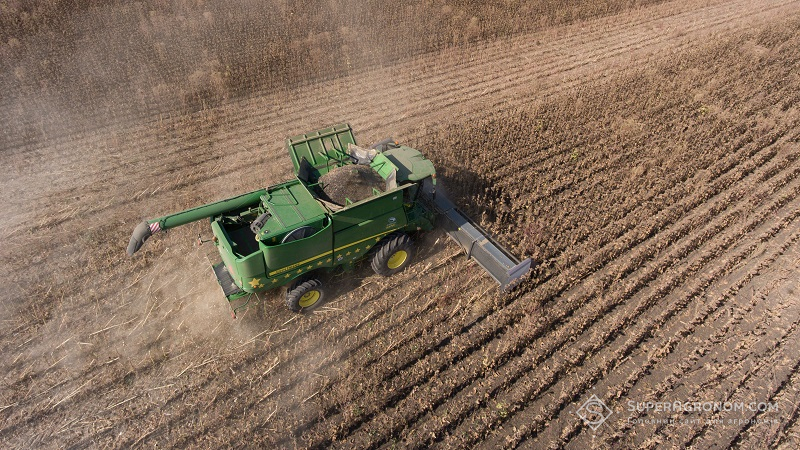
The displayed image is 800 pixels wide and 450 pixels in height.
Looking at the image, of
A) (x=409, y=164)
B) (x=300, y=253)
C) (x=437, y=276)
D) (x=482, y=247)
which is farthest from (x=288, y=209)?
(x=482, y=247)

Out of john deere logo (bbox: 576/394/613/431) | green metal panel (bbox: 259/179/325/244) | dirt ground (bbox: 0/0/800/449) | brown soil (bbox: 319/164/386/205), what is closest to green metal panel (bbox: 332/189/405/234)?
green metal panel (bbox: 259/179/325/244)

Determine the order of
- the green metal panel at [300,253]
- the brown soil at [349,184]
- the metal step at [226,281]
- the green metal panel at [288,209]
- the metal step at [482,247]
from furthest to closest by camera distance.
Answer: the metal step at [482,247], the brown soil at [349,184], the metal step at [226,281], the green metal panel at [288,209], the green metal panel at [300,253]

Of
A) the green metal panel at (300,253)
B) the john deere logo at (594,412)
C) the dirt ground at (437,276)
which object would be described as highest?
the green metal panel at (300,253)

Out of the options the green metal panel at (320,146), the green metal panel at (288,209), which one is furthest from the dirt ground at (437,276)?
the green metal panel at (320,146)

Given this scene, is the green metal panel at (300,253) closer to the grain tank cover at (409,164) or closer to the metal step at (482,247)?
the grain tank cover at (409,164)

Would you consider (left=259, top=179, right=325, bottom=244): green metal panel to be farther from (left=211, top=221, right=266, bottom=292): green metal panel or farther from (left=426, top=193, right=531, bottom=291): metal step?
(left=426, top=193, right=531, bottom=291): metal step

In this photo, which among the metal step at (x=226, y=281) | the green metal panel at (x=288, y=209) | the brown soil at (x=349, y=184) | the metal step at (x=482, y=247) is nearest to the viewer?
the green metal panel at (x=288, y=209)

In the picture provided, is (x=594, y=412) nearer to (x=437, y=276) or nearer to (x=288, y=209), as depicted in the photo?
(x=437, y=276)
